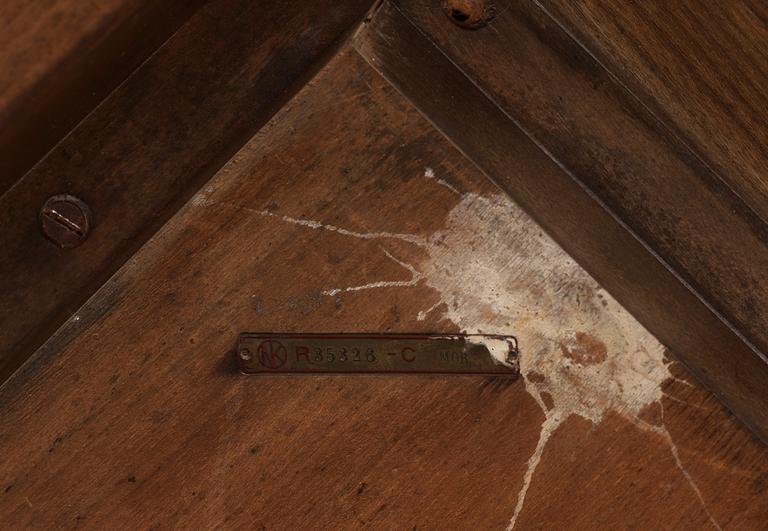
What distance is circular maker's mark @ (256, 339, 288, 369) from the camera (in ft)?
5.90

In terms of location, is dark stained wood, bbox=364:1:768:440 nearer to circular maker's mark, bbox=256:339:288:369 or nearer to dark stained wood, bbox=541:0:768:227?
dark stained wood, bbox=541:0:768:227

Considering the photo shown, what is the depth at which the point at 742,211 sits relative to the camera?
187cm

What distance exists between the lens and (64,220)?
1.87 metres

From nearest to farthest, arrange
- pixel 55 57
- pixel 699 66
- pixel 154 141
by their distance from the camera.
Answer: pixel 55 57
pixel 699 66
pixel 154 141

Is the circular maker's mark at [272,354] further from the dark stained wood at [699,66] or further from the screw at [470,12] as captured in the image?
the dark stained wood at [699,66]

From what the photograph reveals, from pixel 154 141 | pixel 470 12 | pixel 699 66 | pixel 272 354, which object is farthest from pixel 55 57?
pixel 699 66

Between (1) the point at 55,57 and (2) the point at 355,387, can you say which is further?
(2) the point at 355,387

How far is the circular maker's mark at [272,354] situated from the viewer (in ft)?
5.90

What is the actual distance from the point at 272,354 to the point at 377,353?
27cm

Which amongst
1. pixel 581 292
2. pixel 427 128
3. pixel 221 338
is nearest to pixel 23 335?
pixel 221 338

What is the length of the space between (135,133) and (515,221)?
3.54 feet

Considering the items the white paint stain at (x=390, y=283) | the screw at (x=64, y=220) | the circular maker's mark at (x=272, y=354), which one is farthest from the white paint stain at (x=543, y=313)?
the screw at (x=64, y=220)

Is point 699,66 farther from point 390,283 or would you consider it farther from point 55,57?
point 55,57

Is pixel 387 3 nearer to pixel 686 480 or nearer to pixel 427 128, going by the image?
pixel 427 128
